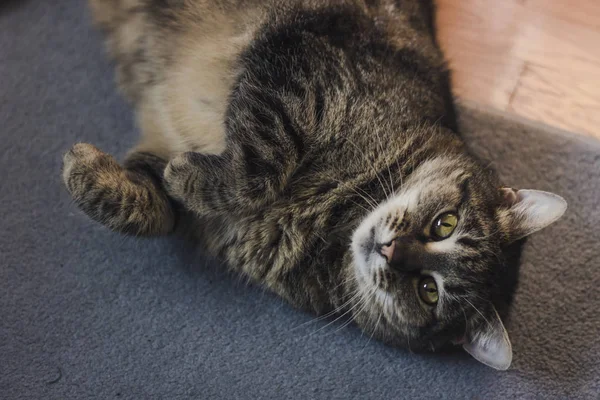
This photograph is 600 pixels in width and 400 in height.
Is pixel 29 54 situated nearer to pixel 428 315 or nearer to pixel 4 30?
pixel 4 30

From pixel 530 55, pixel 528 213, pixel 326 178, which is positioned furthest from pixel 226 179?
pixel 530 55

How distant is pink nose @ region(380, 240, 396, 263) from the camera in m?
1.24

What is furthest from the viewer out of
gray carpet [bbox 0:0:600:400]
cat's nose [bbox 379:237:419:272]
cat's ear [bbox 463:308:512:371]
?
gray carpet [bbox 0:0:600:400]

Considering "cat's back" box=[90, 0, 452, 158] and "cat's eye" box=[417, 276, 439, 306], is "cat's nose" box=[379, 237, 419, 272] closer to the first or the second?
"cat's eye" box=[417, 276, 439, 306]

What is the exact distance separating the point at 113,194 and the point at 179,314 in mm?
441

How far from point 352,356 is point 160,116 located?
0.92 m

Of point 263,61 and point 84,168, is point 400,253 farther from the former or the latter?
point 84,168

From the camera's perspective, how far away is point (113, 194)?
1.35 meters

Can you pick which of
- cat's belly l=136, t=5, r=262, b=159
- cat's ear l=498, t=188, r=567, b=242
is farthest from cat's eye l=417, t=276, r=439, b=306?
cat's belly l=136, t=5, r=262, b=159

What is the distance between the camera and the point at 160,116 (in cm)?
156

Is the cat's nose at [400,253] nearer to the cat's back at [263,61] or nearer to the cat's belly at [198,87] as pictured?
the cat's back at [263,61]

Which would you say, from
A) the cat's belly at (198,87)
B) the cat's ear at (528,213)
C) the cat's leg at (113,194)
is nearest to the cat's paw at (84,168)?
the cat's leg at (113,194)

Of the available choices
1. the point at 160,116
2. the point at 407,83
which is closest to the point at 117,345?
the point at 160,116

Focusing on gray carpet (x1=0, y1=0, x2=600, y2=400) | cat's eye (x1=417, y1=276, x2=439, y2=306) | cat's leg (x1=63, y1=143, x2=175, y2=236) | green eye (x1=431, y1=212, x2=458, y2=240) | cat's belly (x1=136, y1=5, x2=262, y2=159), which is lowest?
gray carpet (x1=0, y1=0, x2=600, y2=400)
